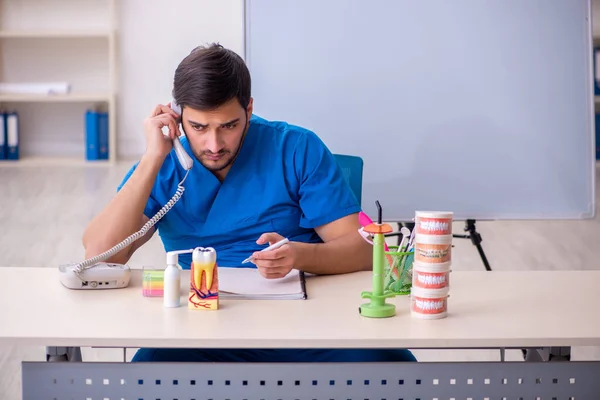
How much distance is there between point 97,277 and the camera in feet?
5.41

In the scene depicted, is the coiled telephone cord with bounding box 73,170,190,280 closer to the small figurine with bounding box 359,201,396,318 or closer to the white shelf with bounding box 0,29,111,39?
the small figurine with bounding box 359,201,396,318

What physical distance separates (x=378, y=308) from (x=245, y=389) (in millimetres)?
263

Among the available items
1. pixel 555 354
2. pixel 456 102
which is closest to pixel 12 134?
pixel 456 102

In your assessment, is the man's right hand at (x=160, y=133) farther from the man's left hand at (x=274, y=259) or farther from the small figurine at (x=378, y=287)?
the small figurine at (x=378, y=287)

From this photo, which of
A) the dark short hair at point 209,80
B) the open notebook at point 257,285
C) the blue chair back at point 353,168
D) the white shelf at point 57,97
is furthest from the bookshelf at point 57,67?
the open notebook at point 257,285

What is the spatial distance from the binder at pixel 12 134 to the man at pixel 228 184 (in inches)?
192

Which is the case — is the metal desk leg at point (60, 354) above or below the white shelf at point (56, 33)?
below

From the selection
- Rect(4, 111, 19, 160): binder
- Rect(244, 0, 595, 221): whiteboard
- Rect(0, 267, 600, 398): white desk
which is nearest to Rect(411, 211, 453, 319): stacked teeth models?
Rect(0, 267, 600, 398): white desk

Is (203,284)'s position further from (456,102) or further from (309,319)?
(456,102)

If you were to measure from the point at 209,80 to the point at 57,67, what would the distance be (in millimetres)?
5250

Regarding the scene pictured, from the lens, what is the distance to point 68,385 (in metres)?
1.41

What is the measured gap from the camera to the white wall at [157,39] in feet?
21.6

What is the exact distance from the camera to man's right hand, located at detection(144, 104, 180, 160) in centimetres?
193

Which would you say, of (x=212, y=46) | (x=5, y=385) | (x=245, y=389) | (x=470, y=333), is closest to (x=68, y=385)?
(x=245, y=389)
